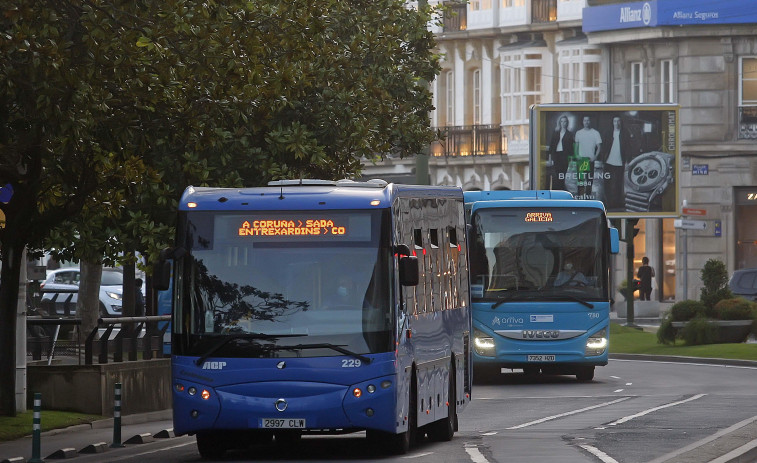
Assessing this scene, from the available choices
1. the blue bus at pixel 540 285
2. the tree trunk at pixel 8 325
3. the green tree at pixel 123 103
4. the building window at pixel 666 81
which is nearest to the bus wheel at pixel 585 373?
the blue bus at pixel 540 285

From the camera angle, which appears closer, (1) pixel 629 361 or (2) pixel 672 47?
(1) pixel 629 361

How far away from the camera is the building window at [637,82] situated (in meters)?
62.9

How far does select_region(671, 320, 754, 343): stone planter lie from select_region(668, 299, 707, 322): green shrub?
0.16 m

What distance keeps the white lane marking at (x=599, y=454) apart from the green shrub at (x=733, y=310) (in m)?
23.0

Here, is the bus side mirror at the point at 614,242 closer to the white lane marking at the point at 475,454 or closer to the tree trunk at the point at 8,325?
the tree trunk at the point at 8,325

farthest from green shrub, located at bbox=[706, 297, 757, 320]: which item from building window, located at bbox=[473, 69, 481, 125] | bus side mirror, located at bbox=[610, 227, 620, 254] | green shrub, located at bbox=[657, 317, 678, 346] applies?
building window, located at bbox=[473, 69, 481, 125]

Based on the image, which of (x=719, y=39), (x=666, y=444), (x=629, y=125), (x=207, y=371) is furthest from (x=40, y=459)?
(x=719, y=39)

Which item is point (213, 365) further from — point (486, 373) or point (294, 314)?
point (486, 373)

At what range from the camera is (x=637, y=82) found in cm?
6325

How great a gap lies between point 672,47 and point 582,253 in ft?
99.6

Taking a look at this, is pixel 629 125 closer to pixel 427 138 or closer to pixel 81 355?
pixel 427 138

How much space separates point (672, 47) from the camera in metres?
61.5

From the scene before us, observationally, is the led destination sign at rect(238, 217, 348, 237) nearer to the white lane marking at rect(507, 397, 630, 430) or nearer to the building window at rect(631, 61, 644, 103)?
the white lane marking at rect(507, 397, 630, 430)

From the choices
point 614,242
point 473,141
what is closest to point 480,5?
point 473,141
